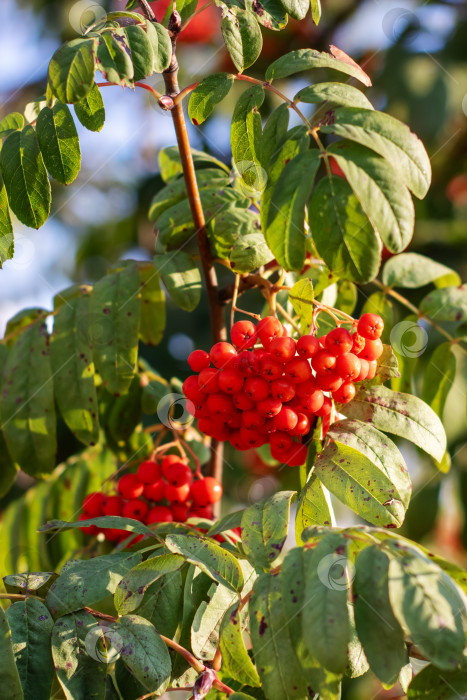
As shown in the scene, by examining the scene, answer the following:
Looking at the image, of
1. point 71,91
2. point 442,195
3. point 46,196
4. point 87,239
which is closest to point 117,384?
point 46,196

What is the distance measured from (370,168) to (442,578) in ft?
1.83

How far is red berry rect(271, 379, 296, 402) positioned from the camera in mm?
1146

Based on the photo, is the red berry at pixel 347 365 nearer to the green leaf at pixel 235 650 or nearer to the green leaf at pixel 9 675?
the green leaf at pixel 235 650

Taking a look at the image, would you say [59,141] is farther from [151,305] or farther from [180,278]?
[151,305]

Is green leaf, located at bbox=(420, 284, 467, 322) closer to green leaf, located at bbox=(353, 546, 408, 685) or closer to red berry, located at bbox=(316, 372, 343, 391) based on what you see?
red berry, located at bbox=(316, 372, 343, 391)

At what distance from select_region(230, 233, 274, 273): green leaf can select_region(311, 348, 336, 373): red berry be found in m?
0.23

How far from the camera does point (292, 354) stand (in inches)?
45.3

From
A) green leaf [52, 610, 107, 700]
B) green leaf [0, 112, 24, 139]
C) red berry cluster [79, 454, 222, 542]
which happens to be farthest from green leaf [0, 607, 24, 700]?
green leaf [0, 112, 24, 139]

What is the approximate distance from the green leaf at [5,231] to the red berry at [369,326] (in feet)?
2.03

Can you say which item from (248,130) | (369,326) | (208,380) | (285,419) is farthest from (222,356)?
(248,130)

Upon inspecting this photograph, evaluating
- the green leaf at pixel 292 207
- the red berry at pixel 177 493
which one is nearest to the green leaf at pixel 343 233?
the green leaf at pixel 292 207

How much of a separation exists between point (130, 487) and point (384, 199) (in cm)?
91

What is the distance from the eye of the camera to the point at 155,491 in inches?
61.4

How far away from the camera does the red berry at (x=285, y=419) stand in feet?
3.79
